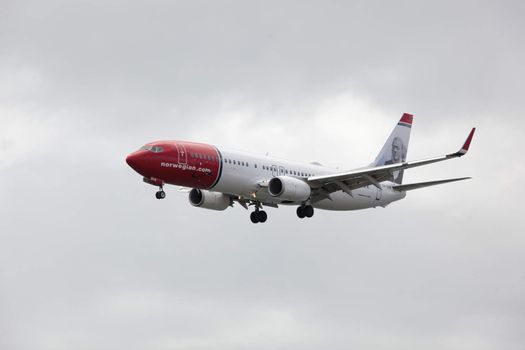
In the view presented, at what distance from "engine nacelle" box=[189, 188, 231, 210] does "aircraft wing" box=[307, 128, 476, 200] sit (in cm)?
613

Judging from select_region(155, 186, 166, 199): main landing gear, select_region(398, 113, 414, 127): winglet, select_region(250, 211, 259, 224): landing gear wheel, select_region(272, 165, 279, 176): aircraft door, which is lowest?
select_region(155, 186, 166, 199): main landing gear

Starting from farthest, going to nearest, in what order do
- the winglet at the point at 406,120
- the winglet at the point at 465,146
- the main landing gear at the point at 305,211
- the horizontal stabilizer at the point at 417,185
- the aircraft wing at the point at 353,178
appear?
the winglet at the point at 406,120, the horizontal stabilizer at the point at 417,185, the main landing gear at the point at 305,211, the aircraft wing at the point at 353,178, the winglet at the point at 465,146

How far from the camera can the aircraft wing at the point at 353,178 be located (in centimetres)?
6512

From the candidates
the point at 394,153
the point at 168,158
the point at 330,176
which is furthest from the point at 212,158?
the point at 394,153

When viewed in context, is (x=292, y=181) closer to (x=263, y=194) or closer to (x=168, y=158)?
(x=263, y=194)

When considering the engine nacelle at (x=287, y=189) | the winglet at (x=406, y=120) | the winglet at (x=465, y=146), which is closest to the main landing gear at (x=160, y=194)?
the engine nacelle at (x=287, y=189)

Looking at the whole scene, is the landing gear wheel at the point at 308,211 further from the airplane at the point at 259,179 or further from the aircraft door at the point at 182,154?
the aircraft door at the point at 182,154

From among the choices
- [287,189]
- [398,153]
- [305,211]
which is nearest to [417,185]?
[398,153]

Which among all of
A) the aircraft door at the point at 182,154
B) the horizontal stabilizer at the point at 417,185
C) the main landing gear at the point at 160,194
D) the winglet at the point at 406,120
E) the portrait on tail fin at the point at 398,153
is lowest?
the main landing gear at the point at 160,194

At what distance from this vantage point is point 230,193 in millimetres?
66125

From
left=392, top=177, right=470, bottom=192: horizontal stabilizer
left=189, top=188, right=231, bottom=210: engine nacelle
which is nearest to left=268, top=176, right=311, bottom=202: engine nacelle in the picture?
left=189, top=188, right=231, bottom=210: engine nacelle

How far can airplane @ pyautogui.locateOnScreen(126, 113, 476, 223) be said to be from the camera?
205ft

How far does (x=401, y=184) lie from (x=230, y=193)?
48.6 ft

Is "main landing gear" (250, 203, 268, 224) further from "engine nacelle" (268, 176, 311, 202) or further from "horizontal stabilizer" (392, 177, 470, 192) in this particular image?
"horizontal stabilizer" (392, 177, 470, 192)
